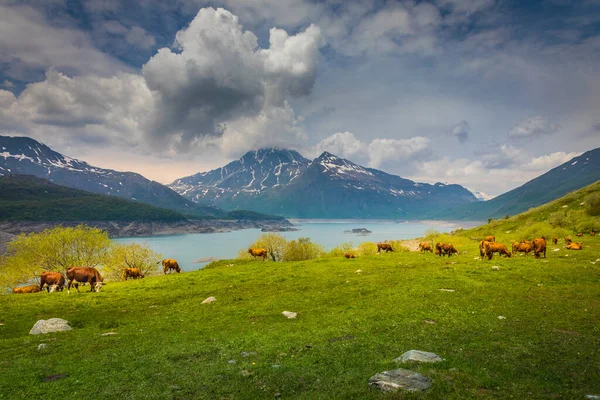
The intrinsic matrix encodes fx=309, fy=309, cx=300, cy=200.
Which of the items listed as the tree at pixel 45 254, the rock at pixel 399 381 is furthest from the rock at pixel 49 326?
the tree at pixel 45 254

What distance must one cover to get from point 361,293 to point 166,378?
15.1 meters

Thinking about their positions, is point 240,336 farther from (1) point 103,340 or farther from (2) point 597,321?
(2) point 597,321

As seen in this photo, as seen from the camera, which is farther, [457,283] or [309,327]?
[457,283]

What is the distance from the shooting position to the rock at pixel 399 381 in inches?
340

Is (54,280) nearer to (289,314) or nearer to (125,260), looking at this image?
(289,314)

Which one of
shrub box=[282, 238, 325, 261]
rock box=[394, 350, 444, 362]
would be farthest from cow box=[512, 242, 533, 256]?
shrub box=[282, 238, 325, 261]

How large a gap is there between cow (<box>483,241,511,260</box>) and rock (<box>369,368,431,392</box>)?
27650 mm

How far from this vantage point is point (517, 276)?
76.4ft

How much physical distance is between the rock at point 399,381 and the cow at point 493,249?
90.7 feet

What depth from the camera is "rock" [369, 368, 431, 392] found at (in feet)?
28.3

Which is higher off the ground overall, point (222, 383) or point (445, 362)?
point (445, 362)

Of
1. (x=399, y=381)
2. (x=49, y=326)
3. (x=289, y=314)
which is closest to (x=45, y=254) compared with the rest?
(x=49, y=326)

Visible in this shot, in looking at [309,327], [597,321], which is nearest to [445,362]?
[309,327]

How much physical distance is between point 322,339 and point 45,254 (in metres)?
63.3
